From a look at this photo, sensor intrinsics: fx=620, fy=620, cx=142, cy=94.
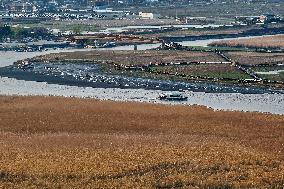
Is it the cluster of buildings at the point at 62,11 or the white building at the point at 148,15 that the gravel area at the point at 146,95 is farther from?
the white building at the point at 148,15

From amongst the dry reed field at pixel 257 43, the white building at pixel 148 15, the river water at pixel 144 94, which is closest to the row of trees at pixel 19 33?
the dry reed field at pixel 257 43

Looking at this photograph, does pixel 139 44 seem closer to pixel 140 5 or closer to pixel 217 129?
pixel 217 129

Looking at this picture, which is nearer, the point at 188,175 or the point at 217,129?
the point at 188,175

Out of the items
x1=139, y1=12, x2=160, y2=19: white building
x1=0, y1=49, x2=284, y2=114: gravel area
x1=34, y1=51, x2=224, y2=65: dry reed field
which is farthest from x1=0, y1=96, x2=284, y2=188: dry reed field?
x1=139, y1=12, x2=160, y2=19: white building

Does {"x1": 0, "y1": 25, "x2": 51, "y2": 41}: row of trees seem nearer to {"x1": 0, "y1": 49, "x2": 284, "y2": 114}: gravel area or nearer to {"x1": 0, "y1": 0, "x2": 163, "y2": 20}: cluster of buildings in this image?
{"x1": 0, "y1": 0, "x2": 163, "y2": 20}: cluster of buildings

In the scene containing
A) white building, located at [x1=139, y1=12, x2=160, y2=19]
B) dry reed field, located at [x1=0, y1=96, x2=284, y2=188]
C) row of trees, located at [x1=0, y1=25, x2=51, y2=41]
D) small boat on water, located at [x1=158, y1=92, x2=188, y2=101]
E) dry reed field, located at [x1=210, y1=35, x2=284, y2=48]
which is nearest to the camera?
dry reed field, located at [x1=0, y1=96, x2=284, y2=188]

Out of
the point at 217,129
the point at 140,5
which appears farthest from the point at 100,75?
the point at 140,5
